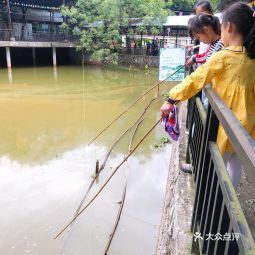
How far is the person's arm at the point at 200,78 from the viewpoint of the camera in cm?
153

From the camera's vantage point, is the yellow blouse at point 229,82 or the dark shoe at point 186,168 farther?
the dark shoe at point 186,168

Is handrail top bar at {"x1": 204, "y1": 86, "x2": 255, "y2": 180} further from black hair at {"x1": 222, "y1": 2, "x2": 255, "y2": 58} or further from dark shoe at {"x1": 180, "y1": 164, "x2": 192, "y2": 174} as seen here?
dark shoe at {"x1": 180, "y1": 164, "x2": 192, "y2": 174}

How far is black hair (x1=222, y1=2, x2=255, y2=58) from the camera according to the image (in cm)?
153

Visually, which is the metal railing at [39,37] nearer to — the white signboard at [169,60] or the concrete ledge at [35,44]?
the concrete ledge at [35,44]

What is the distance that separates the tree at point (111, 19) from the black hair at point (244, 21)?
49.0 ft

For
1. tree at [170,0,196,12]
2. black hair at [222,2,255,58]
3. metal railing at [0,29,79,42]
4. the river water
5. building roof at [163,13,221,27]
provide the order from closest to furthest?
1. black hair at [222,2,255,58]
2. the river water
3. metal railing at [0,29,79,42]
4. building roof at [163,13,221,27]
5. tree at [170,0,196,12]

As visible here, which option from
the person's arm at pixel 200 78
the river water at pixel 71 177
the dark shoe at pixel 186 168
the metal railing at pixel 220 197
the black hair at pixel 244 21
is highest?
the black hair at pixel 244 21

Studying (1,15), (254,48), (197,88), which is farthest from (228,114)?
(1,15)

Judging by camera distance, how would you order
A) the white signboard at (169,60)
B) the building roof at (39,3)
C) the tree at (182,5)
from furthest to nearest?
1. the tree at (182,5)
2. the building roof at (39,3)
3. the white signboard at (169,60)

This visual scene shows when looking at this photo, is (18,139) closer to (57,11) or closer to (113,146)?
(113,146)

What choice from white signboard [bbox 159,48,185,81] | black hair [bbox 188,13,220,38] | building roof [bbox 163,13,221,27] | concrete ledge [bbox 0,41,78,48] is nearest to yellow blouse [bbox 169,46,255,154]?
black hair [bbox 188,13,220,38]

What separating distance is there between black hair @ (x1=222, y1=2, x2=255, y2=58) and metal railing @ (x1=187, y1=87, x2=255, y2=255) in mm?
279

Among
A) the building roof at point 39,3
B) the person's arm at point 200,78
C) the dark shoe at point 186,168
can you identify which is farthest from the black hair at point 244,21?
the building roof at point 39,3

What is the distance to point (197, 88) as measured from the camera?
154cm
